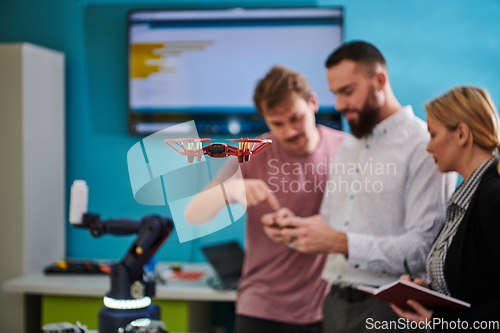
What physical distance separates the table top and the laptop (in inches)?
2.3

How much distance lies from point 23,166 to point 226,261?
116cm

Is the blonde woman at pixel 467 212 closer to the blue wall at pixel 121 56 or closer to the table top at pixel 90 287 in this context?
the table top at pixel 90 287

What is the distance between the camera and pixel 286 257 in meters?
1.72

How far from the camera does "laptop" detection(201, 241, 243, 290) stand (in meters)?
2.03

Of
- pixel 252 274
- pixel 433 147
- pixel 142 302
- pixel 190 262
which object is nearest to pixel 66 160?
pixel 190 262

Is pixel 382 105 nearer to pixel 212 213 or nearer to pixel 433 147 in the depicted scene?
pixel 433 147

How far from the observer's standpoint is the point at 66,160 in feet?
8.32

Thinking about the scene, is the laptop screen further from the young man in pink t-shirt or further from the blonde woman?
the blonde woman

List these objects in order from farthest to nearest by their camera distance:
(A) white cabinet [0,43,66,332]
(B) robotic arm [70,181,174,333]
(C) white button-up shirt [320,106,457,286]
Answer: (A) white cabinet [0,43,66,332]
(C) white button-up shirt [320,106,457,286]
(B) robotic arm [70,181,174,333]

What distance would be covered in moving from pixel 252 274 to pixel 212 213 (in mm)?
709

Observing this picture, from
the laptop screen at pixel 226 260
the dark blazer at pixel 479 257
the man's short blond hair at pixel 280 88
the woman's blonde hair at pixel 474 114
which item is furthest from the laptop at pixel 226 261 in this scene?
the woman's blonde hair at pixel 474 114

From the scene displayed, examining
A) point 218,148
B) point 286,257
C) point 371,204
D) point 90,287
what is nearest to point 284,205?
point 286,257

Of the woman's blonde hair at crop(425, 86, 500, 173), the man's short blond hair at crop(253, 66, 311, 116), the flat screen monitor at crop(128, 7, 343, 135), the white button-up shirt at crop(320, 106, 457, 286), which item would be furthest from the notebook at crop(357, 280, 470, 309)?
the flat screen monitor at crop(128, 7, 343, 135)

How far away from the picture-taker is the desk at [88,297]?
2031 mm
